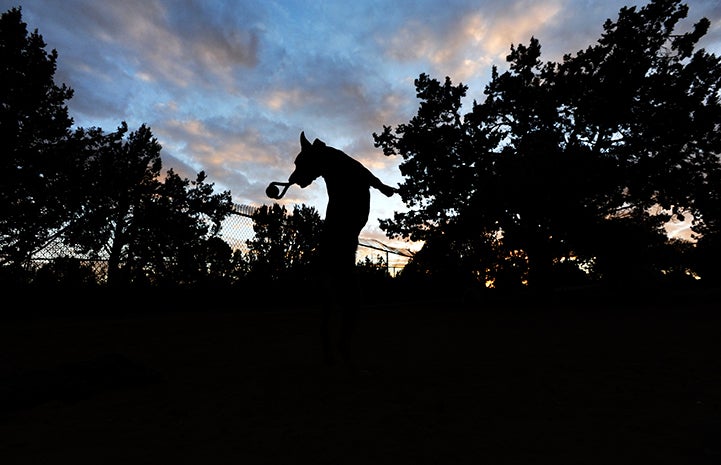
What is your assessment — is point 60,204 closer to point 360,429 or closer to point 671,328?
point 360,429

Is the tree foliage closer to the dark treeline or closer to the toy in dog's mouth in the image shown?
the dark treeline

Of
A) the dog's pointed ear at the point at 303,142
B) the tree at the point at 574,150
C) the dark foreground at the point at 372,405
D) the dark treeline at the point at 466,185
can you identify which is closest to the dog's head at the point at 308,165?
the dog's pointed ear at the point at 303,142

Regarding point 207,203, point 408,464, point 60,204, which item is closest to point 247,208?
point 207,203

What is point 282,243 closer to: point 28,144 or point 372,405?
point 28,144

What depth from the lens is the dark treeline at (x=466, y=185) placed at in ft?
28.7

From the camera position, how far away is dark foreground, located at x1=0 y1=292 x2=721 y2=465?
1741 mm

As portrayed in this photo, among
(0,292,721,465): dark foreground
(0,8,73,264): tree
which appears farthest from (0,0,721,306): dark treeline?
(0,292,721,465): dark foreground

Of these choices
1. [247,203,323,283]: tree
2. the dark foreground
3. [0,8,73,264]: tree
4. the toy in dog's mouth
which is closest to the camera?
the dark foreground

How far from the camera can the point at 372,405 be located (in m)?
2.45

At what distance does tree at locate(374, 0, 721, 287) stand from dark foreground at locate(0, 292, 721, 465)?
8944 mm

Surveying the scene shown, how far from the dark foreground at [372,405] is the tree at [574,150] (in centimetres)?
894

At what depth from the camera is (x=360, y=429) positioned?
203 centimetres

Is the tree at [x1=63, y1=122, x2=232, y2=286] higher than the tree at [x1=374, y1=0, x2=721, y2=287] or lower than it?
lower

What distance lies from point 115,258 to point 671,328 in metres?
10.9
